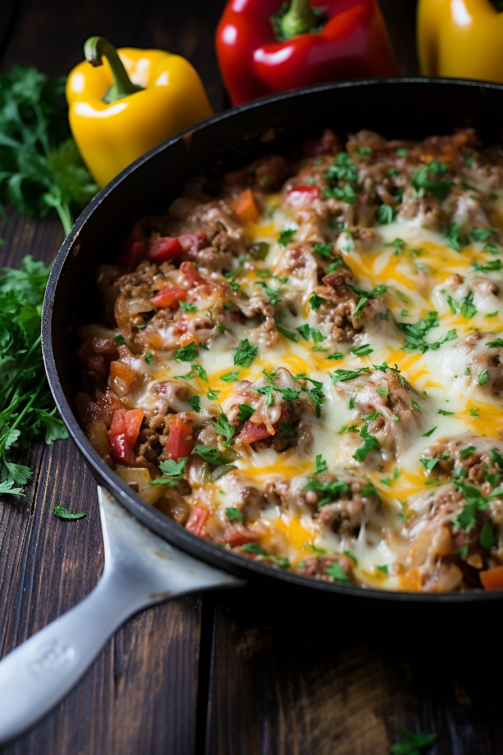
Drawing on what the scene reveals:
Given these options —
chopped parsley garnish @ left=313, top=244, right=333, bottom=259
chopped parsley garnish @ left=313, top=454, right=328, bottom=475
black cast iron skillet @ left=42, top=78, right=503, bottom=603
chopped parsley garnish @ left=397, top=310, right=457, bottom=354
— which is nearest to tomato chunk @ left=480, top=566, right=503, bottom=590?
chopped parsley garnish @ left=313, top=454, right=328, bottom=475

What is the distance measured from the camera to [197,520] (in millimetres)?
3256

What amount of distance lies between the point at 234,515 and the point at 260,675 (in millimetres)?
668

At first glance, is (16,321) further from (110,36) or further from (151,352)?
(110,36)

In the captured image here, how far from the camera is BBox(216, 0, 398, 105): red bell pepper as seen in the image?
5039 millimetres

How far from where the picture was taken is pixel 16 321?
166 inches

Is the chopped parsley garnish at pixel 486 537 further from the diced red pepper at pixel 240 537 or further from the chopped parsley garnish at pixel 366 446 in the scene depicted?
the diced red pepper at pixel 240 537

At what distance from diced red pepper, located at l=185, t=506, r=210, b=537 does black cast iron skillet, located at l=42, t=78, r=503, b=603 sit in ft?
2.83

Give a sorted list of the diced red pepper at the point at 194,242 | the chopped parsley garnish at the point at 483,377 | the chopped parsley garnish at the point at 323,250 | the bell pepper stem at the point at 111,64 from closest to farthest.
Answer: the chopped parsley garnish at the point at 483,377 → the chopped parsley garnish at the point at 323,250 → the diced red pepper at the point at 194,242 → the bell pepper stem at the point at 111,64

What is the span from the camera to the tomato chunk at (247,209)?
4.51 metres

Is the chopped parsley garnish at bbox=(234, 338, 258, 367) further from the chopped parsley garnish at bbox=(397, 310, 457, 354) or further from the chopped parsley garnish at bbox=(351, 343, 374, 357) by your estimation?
the chopped parsley garnish at bbox=(397, 310, 457, 354)

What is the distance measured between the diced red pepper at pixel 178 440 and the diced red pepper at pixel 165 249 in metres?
1.23

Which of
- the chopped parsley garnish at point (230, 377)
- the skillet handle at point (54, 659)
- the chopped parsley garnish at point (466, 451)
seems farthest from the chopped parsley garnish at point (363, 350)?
the skillet handle at point (54, 659)

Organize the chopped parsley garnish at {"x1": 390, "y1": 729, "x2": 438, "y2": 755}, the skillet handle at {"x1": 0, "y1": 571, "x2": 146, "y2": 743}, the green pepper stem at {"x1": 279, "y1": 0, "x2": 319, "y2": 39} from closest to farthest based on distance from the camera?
the skillet handle at {"x1": 0, "y1": 571, "x2": 146, "y2": 743} < the chopped parsley garnish at {"x1": 390, "y1": 729, "x2": 438, "y2": 755} < the green pepper stem at {"x1": 279, "y1": 0, "x2": 319, "y2": 39}

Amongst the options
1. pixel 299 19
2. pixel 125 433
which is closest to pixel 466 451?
pixel 125 433
